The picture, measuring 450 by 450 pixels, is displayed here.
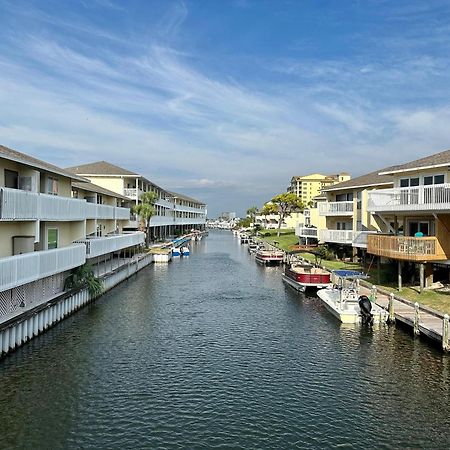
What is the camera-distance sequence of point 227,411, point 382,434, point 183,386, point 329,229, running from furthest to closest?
1. point 329,229
2. point 183,386
3. point 227,411
4. point 382,434

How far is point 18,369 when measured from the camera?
17.8 metres

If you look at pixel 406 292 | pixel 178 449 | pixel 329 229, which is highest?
pixel 329 229

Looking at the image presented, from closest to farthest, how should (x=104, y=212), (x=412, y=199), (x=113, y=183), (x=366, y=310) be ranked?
(x=366, y=310) → (x=412, y=199) → (x=104, y=212) → (x=113, y=183)

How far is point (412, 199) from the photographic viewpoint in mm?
29359

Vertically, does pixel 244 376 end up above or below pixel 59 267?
below

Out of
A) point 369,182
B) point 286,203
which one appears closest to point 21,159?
point 369,182

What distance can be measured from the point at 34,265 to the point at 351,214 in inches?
1347

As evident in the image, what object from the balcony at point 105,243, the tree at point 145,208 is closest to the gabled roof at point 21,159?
the balcony at point 105,243

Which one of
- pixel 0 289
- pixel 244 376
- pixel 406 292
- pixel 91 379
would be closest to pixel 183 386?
pixel 244 376

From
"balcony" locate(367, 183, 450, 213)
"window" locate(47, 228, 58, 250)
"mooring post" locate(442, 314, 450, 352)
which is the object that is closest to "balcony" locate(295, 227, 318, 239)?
"balcony" locate(367, 183, 450, 213)

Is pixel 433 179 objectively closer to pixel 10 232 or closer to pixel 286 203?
pixel 10 232

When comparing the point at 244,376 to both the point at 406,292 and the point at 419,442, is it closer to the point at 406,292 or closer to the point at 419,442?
the point at 419,442

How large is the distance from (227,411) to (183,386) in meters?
2.64

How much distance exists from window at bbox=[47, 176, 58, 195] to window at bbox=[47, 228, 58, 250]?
2340 millimetres
